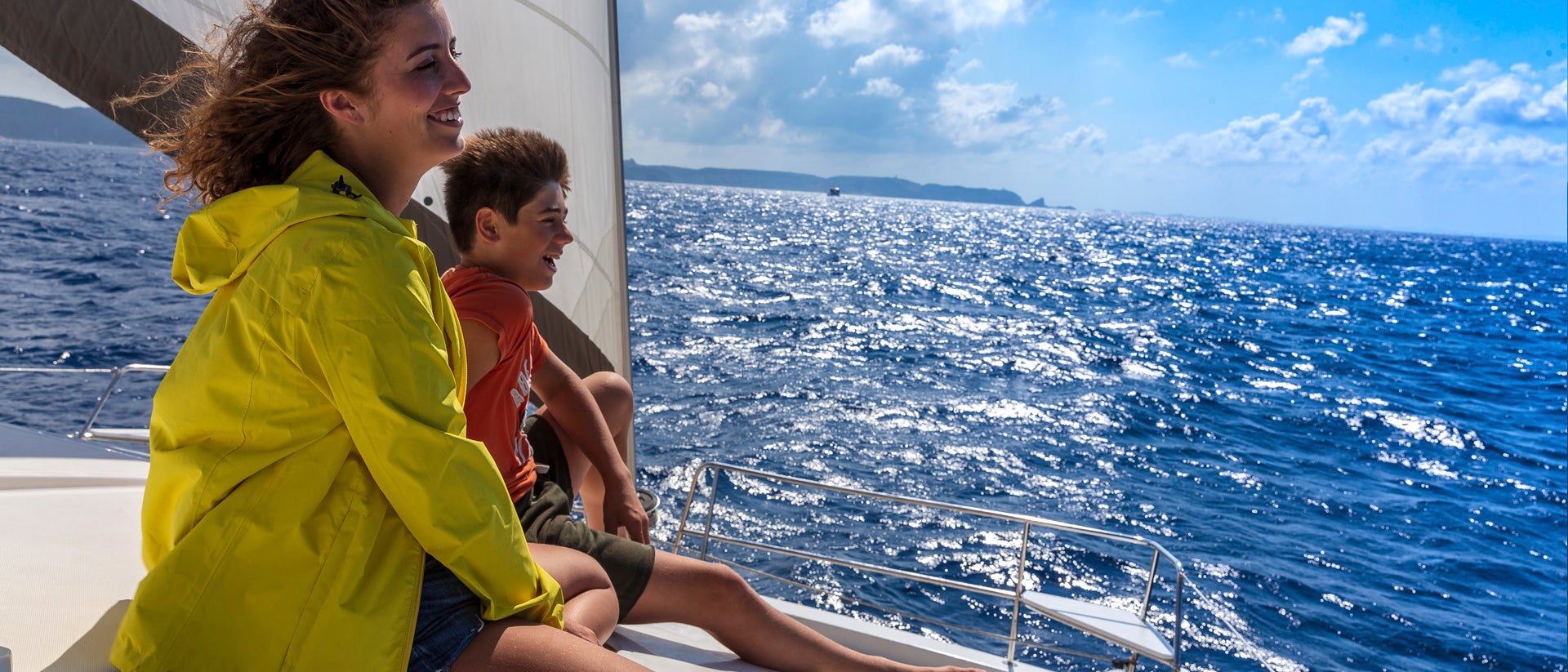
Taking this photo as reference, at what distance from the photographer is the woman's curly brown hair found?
1.03 meters

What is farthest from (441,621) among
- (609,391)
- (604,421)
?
(609,391)

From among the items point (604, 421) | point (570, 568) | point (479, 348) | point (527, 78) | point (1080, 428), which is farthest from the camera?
point (1080, 428)

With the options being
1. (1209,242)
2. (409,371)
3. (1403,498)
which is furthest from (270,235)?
(1209,242)

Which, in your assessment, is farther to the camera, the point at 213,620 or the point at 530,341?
the point at 530,341

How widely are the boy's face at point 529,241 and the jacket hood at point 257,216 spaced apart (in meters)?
0.77

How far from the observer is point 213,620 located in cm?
98

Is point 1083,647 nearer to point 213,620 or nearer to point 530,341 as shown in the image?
point 530,341

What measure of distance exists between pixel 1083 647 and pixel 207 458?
6.94m

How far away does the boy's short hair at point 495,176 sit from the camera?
181cm

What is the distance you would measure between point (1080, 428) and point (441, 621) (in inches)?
511

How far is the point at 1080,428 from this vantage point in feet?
43.6

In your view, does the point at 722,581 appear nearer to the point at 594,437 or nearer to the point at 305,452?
the point at 594,437

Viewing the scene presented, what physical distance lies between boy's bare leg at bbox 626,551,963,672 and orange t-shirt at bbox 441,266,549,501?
296 mm

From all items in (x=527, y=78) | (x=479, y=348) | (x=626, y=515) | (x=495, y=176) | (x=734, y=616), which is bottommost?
(x=734, y=616)
